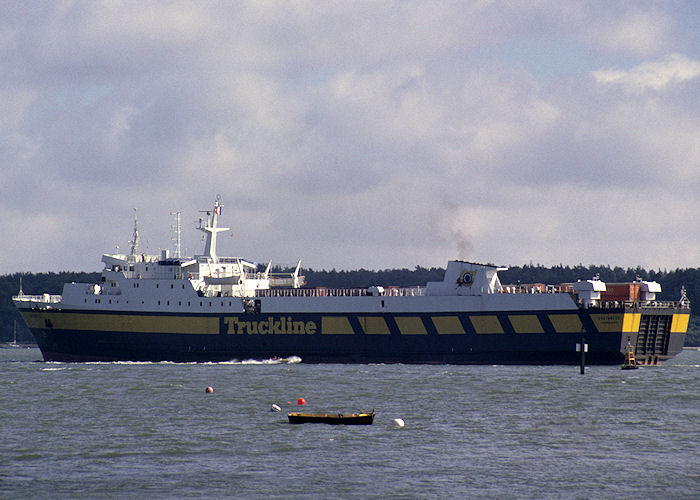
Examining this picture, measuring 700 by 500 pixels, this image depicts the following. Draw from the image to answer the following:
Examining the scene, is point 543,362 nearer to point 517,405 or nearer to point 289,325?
point 289,325

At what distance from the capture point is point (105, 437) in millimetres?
39000

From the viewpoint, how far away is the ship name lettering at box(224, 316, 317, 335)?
79.4 metres

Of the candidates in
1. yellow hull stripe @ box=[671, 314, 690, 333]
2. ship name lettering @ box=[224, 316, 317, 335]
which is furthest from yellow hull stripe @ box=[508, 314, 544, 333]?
ship name lettering @ box=[224, 316, 317, 335]

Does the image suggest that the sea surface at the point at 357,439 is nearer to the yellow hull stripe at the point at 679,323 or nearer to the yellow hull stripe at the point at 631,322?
the yellow hull stripe at the point at 631,322

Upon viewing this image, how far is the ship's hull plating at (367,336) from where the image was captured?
2847 inches

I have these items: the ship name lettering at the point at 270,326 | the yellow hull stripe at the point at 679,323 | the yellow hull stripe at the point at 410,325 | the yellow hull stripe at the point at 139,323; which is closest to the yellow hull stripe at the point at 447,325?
the yellow hull stripe at the point at 410,325

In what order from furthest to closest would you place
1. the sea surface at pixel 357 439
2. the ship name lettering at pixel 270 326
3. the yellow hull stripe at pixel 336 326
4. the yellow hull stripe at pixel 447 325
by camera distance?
the ship name lettering at pixel 270 326, the yellow hull stripe at pixel 336 326, the yellow hull stripe at pixel 447 325, the sea surface at pixel 357 439

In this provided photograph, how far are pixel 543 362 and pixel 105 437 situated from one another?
41341mm

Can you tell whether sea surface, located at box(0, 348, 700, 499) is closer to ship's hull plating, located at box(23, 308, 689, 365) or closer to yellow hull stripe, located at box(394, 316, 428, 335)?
ship's hull plating, located at box(23, 308, 689, 365)

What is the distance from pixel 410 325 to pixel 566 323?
11717mm

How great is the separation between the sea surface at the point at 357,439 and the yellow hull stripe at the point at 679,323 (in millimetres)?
13767

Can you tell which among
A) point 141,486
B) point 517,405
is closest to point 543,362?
point 517,405

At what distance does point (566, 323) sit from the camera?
237ft

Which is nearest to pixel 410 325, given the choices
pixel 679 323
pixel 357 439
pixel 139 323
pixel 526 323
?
pixel 526 323
